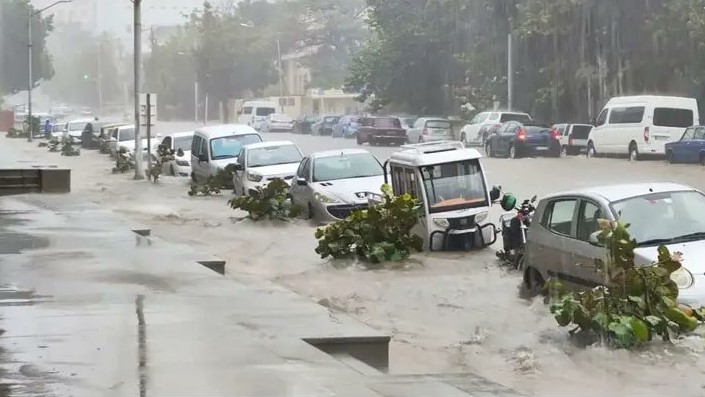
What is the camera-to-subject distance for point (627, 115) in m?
33.9

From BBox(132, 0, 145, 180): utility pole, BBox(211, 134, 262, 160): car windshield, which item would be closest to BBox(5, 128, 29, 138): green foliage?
BBox(132, 0, 145, 180): utility pole

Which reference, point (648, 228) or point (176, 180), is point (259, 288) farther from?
point (176, 180)

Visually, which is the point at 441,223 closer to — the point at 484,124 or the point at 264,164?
the point at 264,164

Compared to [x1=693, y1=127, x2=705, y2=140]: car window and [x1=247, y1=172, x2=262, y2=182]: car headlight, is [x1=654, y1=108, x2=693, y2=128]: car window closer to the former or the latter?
[x1=693, y1=127, x2=705, y2=140]: car window

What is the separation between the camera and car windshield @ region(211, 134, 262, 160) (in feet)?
102

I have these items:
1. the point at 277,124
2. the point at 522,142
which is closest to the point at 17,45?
the point at 277,124


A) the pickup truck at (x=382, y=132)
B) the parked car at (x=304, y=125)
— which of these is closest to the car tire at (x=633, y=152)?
the pickup truck at (x=382, y=132)

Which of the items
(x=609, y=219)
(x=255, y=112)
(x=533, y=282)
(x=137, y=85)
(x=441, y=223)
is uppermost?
(x=137, y=85)

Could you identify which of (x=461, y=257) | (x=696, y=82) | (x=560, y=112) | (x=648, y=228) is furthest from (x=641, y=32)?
(x=648, y=228)

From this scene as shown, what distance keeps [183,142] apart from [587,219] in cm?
2683

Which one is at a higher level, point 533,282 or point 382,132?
point 382,132

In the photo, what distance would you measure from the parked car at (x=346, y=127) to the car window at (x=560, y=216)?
40.7 m

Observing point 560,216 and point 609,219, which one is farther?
point 560,216

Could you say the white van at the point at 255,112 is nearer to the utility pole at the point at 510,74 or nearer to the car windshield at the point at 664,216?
the utility pole at the point at 510,74
